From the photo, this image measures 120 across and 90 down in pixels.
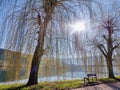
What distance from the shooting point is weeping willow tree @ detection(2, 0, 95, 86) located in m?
4.37

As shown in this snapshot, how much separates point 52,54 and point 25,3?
1.65 m

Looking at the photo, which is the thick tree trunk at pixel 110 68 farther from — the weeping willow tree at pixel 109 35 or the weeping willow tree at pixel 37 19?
the weeping willow tree at pixel 37 19

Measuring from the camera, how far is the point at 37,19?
5.58 m

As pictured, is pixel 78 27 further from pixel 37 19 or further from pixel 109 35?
pixel 109 35

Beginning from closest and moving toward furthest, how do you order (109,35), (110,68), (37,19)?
(37,19) < (109,35) < (110,68)

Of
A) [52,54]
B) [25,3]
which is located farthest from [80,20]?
[25,3]

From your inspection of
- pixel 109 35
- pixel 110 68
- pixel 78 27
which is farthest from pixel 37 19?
pixel 110 68

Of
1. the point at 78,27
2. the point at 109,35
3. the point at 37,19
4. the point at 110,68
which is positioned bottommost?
the point at 110,68

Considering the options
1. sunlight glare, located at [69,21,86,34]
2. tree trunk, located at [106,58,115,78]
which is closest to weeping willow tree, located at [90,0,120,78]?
tree trunk, located at [106,58,115,78]

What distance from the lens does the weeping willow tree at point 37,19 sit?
4.37 metres

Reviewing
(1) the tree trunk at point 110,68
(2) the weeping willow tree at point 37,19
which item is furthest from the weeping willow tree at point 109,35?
(2) the weeping willow tree at point 37,19

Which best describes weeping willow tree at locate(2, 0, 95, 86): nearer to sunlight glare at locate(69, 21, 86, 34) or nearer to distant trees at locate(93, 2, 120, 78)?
sunlight glare at locate(69, 21, 86, 34)

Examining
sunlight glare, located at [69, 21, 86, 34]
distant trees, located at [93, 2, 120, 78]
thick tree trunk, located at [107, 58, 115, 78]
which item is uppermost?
distant trees, located at [93, 2, 120, 78]

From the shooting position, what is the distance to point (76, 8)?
17.0ft
